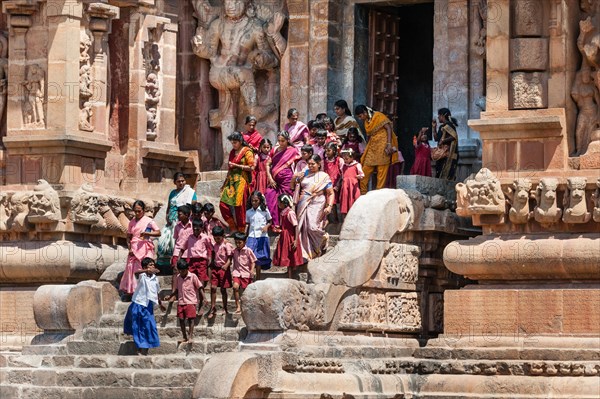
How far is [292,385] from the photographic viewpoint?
24.3m

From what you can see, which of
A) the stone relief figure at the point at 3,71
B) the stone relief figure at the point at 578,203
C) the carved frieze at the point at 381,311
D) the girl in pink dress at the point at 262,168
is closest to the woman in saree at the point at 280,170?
the girl in pink dress at the point at 262,168

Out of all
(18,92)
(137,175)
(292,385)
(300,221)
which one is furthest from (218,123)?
(292,385)

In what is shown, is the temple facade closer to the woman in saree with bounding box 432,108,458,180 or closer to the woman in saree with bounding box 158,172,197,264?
the woman in saree with bounding box 432,108,458,180

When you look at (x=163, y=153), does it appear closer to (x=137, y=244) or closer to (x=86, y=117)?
(x=86, y=117)

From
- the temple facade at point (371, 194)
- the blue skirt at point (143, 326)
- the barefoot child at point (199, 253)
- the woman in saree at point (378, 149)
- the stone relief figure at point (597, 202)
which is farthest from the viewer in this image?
the woman in saree at point (378, 149)

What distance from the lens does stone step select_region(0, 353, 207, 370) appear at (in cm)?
2534

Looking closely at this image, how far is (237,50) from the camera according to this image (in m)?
31.8

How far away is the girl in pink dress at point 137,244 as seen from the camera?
27312 millimetres

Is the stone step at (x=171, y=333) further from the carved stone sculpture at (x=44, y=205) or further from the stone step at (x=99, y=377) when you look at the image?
the carved stone sculpture at (x=44, y=205)

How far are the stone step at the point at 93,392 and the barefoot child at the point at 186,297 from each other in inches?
40.4

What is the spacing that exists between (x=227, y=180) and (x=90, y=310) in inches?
111

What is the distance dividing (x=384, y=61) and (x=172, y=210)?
516 cm

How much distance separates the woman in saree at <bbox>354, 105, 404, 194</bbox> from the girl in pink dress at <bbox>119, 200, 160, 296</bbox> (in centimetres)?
321

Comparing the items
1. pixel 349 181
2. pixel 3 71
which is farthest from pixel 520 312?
pixel 3 71
